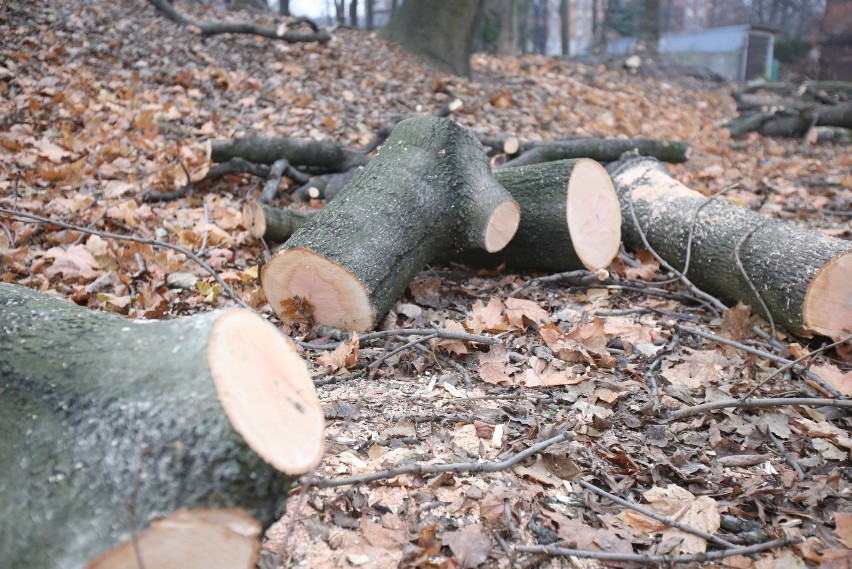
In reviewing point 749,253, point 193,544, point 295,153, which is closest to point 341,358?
point 193,544

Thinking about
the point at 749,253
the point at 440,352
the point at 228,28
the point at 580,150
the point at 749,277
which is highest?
the point at 228,28

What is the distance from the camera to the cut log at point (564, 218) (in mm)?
3633

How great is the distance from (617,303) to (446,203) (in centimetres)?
116

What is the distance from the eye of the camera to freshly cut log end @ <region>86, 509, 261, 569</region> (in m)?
1.28

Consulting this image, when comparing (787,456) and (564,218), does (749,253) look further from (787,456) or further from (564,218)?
(787,456)

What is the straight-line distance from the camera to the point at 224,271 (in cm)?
370

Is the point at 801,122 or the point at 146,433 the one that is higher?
the point at 146,433

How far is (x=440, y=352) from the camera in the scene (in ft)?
9.41

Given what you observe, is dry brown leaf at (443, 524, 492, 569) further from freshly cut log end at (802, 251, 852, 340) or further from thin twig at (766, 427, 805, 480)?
freshly cut log end at (802, 251, 852, 340)

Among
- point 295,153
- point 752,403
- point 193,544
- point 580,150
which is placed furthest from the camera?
point 580,150

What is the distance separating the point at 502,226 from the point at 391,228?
764 mm

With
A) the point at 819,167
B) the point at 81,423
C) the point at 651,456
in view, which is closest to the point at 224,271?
the point at 81,423

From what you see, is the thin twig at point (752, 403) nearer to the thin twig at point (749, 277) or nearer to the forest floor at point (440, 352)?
the forest floor at point (440, 352)

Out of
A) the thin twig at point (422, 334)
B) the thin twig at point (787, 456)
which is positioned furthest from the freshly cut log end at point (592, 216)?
the thin twig at point (787, 456)
